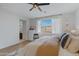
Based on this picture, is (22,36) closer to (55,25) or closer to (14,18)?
(14,18)

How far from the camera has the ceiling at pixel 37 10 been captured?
58.3 inches

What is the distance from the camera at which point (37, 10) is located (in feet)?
4.99

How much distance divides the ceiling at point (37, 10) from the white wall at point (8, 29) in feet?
0.25

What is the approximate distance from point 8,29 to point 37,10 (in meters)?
0.43

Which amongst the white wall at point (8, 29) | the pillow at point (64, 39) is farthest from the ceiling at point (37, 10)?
the pillow at point (64, 39)

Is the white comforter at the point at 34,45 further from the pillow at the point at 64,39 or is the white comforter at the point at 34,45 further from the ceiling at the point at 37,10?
the ceiling at the point at 37,10

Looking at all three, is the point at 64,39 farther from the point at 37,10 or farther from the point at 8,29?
the point at 8,29

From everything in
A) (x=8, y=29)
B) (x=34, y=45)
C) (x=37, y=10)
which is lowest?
(x=34, y=45)

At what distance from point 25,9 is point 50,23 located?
0.36m

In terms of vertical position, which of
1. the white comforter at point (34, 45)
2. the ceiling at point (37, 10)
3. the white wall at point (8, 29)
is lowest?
the white comforter at point (34, 45)

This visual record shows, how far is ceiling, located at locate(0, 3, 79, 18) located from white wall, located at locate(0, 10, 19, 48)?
75mm

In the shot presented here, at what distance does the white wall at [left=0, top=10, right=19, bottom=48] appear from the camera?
1481mm

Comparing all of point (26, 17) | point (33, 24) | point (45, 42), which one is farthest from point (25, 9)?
point (45, 42)

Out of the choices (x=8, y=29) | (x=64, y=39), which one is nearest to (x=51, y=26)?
(x=64, y=39)
